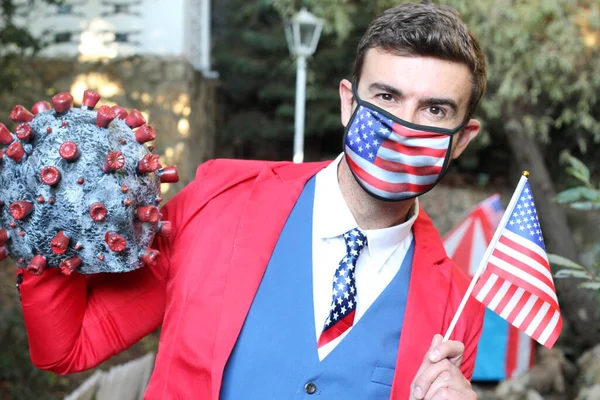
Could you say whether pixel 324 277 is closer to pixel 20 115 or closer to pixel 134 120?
pixel 134 120

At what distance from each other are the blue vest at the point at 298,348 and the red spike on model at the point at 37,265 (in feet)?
1.78

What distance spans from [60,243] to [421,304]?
3.34ft

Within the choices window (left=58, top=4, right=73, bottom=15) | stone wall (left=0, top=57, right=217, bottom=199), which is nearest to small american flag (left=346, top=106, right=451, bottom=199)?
stone wall (left=0, top=57, right=217, bottom=199)

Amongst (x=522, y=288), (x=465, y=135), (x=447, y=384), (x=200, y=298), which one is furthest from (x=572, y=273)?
(x=200, y=298)

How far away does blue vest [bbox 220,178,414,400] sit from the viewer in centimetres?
203

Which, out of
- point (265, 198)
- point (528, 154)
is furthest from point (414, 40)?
point (528, 154)

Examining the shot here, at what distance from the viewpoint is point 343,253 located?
2.23 m

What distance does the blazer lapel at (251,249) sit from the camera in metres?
1.98

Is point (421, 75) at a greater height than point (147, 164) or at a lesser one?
greater

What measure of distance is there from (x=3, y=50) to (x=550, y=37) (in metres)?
5.62

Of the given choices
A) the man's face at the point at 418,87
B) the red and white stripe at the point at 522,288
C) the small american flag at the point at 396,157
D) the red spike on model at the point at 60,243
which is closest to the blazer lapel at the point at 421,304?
the red and white stripe at the point at 522,288

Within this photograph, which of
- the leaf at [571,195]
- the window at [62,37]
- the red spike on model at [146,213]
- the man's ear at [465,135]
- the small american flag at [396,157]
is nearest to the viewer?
the red spike on model at [146,213]

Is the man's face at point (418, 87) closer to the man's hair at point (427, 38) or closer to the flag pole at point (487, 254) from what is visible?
the man's hair at point (427, 38)

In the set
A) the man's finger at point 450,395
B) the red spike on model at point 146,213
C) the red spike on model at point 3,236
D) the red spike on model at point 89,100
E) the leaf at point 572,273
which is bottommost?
the leaf at point 572,273
